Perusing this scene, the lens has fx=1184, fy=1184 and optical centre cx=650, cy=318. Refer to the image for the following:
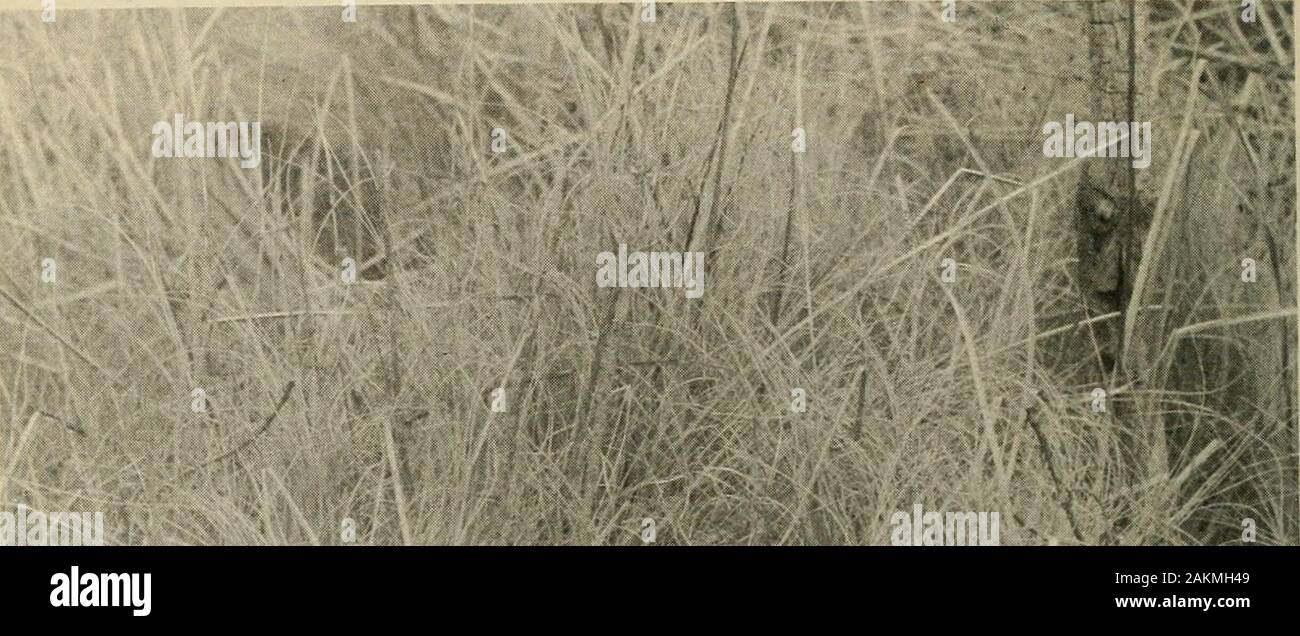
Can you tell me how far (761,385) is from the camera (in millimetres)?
3648

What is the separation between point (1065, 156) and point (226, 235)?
2619 mm

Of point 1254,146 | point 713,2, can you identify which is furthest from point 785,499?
point 1254,146

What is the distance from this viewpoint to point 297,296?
3.68m

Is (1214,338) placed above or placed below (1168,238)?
below

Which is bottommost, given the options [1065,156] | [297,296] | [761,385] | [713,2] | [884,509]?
[884,509]

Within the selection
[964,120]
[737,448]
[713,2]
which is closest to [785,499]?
[737,448]

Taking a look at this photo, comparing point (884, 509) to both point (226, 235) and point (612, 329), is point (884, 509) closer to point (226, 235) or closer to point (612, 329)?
point (612, 329)

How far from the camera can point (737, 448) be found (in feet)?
11.9

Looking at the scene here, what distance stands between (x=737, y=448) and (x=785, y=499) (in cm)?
21

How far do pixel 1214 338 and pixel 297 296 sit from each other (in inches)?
112


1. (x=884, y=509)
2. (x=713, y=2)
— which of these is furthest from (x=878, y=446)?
(x=713, y=2)

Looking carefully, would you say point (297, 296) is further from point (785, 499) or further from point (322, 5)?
point (785, 499)

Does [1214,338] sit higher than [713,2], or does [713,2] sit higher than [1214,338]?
[713,2]

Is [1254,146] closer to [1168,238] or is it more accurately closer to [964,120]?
[1168,238]
